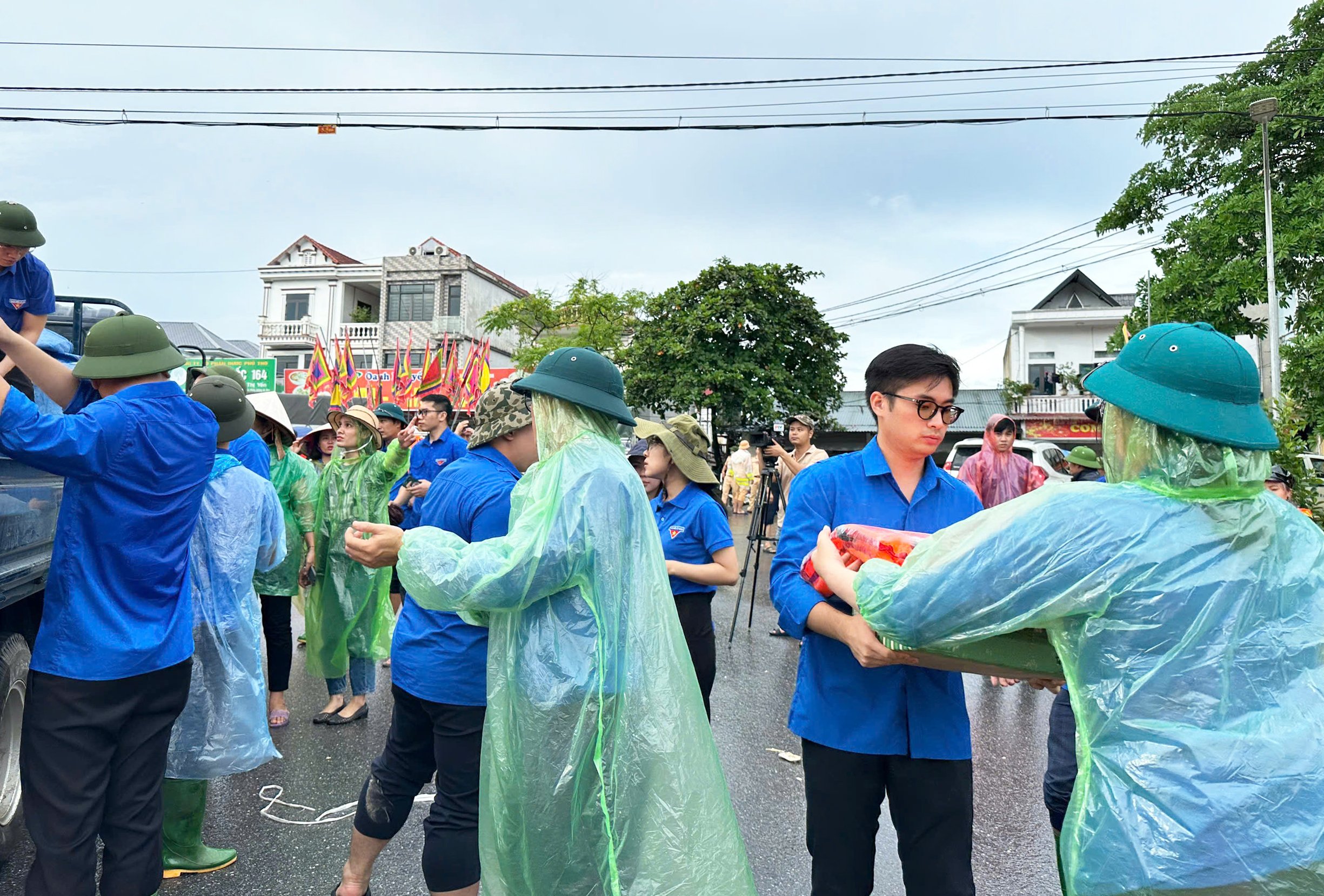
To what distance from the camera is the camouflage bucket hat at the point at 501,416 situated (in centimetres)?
275

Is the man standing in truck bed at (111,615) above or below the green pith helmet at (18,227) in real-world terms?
below

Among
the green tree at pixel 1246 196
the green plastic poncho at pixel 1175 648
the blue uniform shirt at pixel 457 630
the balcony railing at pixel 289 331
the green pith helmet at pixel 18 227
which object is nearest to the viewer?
the green plastic poncho at pixel 1175 648

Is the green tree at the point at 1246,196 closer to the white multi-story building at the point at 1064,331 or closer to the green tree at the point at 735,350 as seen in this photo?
the green tree at the point at 735,350

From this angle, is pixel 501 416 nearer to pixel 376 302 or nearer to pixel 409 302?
pixel 409 302

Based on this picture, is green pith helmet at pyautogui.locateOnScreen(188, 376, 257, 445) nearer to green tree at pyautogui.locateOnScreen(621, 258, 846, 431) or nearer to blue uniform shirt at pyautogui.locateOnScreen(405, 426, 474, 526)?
blue uniform shirt at pyautogui.locateOnScreen(405, 426, 474, 526)

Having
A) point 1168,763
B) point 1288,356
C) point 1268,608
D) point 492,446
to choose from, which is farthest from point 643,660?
point 1288,356

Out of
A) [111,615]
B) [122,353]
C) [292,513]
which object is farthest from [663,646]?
[292,513]

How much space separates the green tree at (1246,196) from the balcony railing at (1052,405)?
15.5 m

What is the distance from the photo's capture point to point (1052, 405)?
35750 millimetres

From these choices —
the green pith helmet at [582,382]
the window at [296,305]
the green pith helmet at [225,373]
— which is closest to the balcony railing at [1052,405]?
the window at [296,305]

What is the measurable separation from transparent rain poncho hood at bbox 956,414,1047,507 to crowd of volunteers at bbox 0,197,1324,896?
4274 mm

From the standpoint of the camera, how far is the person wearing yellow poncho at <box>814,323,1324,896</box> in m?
1.44

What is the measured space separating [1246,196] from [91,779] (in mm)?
21648

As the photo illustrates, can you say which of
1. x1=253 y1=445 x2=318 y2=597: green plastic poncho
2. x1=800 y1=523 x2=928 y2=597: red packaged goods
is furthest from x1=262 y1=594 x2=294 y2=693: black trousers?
x1=800 y1=523 x2=928 y2=597: red packaged goods
